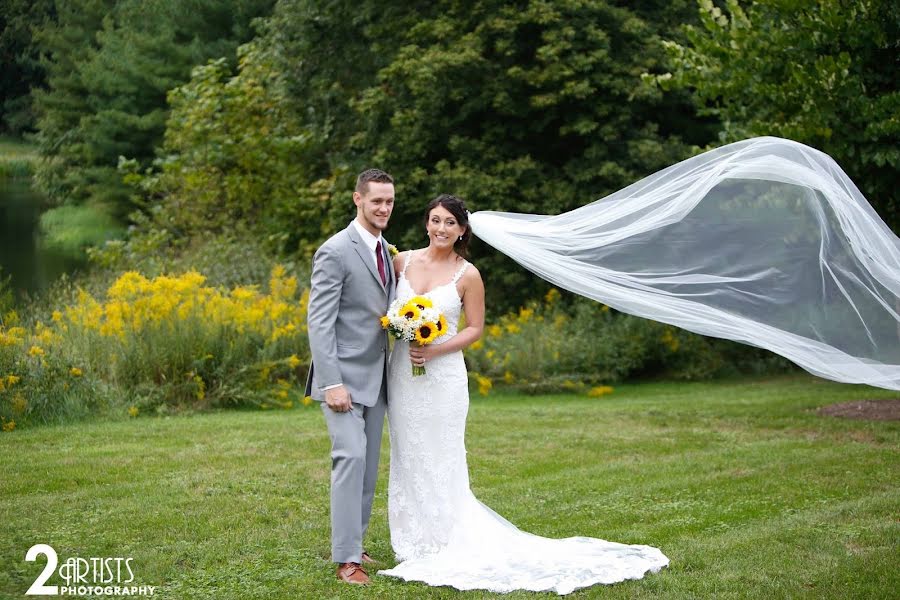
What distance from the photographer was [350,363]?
235 inches

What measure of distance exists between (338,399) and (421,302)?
713 mm

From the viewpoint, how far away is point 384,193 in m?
5.98

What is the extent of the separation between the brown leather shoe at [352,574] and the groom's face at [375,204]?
6.00 ft

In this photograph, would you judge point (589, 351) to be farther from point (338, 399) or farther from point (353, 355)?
point (338, 399)

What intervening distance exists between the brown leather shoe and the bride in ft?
1.15

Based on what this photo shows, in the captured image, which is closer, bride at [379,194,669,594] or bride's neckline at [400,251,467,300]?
bride at [379,194,669,594]

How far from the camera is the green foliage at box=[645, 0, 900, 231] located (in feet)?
33.5

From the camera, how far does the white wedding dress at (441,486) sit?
20.1 ft

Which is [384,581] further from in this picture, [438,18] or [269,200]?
[269,200]

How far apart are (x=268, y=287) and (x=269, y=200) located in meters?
6.76

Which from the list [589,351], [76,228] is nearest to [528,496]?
[589,351]

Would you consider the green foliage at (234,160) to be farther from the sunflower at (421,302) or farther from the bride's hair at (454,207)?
the sunflower at (421,302)

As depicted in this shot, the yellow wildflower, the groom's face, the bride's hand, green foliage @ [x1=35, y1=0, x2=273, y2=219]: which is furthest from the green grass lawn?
green foliage @ [x1=35, y1=0, x2=273, y2=219]

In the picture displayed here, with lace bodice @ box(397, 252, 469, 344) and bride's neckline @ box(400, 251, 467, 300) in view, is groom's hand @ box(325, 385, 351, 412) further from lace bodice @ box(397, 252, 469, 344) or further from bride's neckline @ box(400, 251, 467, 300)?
bride's neckline @ box(400, 251, 467, 300)
